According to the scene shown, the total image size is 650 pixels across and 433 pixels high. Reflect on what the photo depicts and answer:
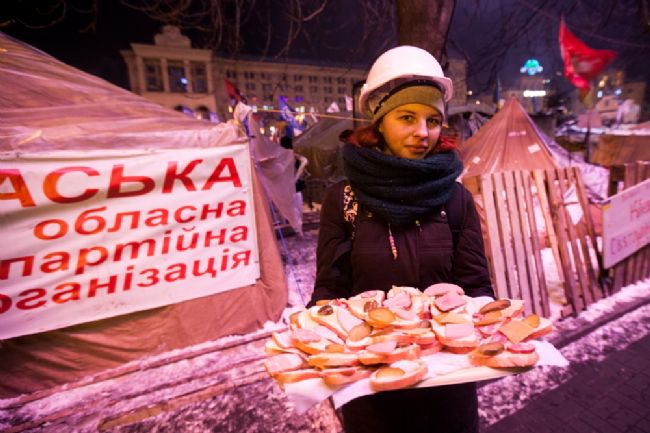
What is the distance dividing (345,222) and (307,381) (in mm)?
782

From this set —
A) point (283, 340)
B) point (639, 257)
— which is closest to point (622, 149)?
point (639, 257)

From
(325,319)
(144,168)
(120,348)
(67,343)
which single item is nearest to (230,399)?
(120,348)

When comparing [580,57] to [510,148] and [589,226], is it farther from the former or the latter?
[589,226]

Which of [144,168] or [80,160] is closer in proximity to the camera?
[80,160]

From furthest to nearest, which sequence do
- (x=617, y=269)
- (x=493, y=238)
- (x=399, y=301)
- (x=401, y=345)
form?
(x=617, y=269) < (x=493, y=238) < (x=399, y=301) < (x=401, y=345)

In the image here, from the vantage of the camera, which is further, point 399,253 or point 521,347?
point 399,253

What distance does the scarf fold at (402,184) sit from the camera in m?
1.49

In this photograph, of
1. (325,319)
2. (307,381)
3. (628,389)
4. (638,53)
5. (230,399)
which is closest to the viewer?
(307,381)

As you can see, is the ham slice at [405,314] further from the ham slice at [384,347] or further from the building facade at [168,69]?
the building facade at [168,69]

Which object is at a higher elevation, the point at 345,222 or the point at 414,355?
the point at 345,222

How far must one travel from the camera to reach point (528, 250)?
12.1 feet

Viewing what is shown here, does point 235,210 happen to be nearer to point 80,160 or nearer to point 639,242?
point 80,160

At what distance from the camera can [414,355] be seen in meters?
1.19

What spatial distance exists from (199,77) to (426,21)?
196 feet
